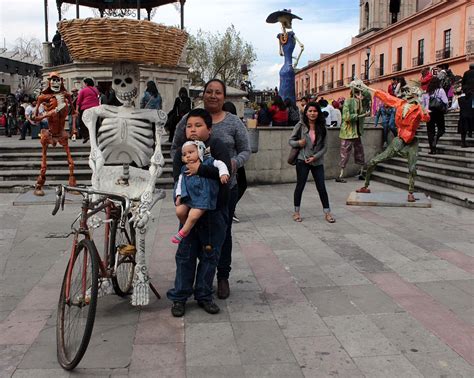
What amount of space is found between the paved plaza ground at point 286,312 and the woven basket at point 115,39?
2003mm

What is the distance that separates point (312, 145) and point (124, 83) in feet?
12.1

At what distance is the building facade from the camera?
3794 cm

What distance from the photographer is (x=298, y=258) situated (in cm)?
562

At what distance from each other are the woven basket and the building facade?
118ft

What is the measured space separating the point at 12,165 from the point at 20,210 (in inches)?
128

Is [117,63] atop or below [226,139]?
atop

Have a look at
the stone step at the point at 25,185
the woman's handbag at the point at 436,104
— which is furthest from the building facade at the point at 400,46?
the stone step at the point at 25,185

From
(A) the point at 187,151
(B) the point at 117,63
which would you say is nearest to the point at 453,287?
(A) the point at 187,151

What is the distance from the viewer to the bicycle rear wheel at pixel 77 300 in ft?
10.5

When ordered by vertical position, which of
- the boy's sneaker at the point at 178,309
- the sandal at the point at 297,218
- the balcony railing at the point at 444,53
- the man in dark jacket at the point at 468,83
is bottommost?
the boy's sneaker at the point at 178,309

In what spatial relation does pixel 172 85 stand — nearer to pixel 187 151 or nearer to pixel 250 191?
pixel 250 191

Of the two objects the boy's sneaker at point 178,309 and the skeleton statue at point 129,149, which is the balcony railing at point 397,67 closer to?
the skeleton statue at point 129,149

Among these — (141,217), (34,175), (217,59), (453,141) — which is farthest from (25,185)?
(217,59)

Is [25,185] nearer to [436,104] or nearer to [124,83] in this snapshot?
[124,83]
